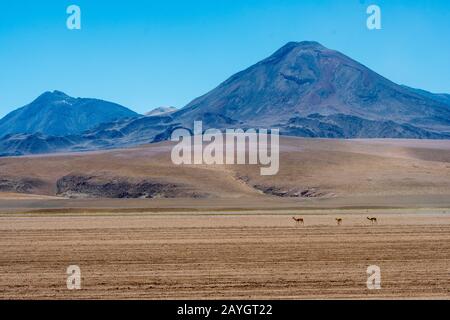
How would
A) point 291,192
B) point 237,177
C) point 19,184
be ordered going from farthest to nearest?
point 19,184
point 237,177
point 291,192

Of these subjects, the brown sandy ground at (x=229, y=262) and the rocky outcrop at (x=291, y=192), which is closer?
the brown sandy ground at (x=229, y=262)

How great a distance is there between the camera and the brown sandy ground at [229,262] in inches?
571

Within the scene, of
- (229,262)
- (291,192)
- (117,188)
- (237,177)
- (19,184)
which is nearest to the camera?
(229,262)

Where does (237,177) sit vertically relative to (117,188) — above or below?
above

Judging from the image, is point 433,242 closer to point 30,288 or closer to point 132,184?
point 30,288

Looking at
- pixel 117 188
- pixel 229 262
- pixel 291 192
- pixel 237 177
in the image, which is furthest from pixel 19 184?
pixel 229 262

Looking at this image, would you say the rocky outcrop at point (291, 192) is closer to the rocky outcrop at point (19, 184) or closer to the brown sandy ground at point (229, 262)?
the rocky outcrop at point (19, 184)

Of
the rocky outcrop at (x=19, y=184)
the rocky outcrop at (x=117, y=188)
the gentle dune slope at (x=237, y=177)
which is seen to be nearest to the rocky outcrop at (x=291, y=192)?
the gentle dune slope at (x=237, y=177)

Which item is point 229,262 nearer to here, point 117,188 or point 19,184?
point 117,188

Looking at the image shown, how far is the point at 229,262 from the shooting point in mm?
19234
